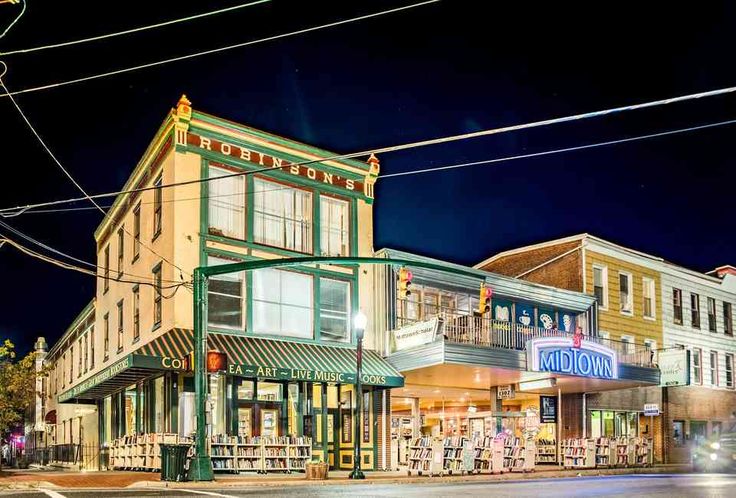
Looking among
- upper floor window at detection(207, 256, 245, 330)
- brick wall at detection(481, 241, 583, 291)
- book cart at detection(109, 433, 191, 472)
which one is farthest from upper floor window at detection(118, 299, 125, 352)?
brick wall at detection(481, 241, 583, 291)

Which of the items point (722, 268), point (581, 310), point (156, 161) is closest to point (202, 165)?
point (156, 161)

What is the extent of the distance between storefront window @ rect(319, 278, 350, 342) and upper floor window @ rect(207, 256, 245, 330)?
325cm

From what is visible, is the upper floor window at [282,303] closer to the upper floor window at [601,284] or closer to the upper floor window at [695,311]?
the upper floor window at [601,284]

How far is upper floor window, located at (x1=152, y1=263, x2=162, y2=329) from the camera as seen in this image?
27297 millimetres

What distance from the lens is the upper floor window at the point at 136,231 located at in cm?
3048

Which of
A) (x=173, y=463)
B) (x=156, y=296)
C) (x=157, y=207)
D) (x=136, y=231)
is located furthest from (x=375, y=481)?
(x=136, y=231)

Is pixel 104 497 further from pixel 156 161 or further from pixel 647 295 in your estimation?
pixel 647 295

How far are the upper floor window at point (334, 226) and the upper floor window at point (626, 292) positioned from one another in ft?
49.3

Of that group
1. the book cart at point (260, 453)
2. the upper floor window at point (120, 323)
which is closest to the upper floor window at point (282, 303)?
the book cart at point (260, 453)

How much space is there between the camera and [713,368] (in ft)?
142

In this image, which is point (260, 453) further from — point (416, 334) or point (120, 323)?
point (120, 323)

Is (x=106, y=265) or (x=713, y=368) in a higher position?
(x=106, y=265)

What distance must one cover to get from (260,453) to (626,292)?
68.4 ft

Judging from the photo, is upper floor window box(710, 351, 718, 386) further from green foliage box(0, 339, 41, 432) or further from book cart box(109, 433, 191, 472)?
green foliage box(0, 339, 41, 432)
